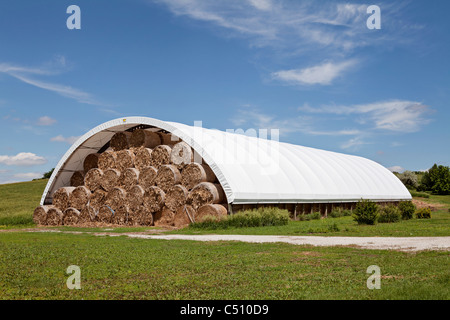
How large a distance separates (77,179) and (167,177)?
10406mm

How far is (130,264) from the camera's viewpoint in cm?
1156

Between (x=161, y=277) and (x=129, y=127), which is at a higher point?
(x=129, y=127)

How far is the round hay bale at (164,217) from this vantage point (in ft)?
91.5

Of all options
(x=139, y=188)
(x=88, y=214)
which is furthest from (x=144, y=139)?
(x=88, y=214)

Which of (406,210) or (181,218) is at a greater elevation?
(406,210)

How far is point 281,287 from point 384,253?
222 inches

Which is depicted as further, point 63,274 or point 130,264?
point 130,264

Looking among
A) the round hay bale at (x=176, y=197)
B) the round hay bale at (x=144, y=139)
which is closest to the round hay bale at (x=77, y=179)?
the round hay bale at (x=144, y=139)

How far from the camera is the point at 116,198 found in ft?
99.2

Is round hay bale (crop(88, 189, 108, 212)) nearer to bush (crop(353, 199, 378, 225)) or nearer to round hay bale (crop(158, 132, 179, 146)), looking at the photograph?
round hay bale (crop(158, 132, 179, 146))

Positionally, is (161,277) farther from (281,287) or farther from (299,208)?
(299,208)

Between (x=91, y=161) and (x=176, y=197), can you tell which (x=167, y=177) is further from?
(x=91, y=161)

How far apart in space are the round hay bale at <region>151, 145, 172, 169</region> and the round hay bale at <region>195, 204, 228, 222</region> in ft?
16.1
